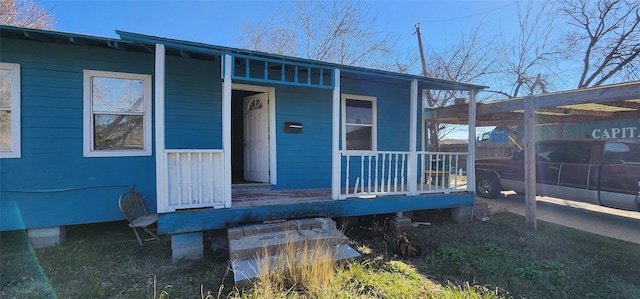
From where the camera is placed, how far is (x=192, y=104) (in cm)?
463

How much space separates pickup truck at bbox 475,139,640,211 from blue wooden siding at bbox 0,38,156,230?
27.2 feet

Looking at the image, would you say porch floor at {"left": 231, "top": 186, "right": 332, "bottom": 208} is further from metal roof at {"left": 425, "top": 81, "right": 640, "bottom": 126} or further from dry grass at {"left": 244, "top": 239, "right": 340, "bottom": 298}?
metal roof at {"left": 425, "top": 81, "right": 640, "bottom": 126}

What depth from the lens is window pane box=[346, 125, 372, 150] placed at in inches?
231

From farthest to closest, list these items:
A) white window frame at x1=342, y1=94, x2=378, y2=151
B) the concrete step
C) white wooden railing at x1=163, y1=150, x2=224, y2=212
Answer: white window frame at x1=342, y1=94, x2=378, y2=151 < white wooden railing at x1=163, y1=150, x2=224, y2=212 < the concrete step

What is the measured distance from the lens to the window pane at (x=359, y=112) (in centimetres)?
586

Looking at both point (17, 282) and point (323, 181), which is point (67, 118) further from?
point (323, 181)

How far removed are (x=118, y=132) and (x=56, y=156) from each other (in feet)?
2.51

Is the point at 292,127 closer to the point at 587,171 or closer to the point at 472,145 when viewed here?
the point at 472,145

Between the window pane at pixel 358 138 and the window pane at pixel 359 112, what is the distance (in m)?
0.14

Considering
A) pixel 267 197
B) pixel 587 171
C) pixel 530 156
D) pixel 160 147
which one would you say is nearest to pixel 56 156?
pixel 160 147

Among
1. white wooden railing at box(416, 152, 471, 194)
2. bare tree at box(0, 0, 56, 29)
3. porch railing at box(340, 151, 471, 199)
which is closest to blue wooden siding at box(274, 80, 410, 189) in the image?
porch railing at box(340, 151, 471, 199)

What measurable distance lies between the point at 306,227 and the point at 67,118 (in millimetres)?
3541

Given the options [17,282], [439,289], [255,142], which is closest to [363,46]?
[255,142]

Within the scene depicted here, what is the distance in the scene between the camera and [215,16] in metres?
9.05
